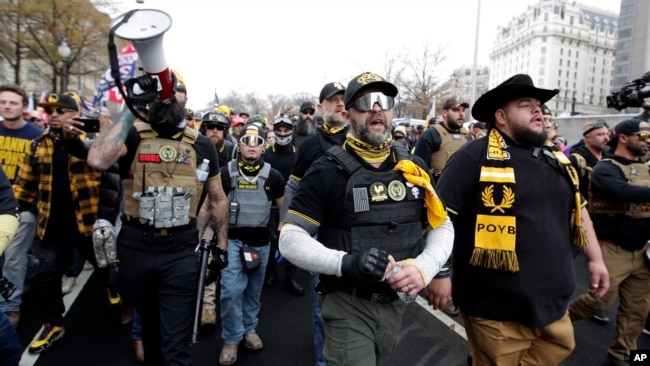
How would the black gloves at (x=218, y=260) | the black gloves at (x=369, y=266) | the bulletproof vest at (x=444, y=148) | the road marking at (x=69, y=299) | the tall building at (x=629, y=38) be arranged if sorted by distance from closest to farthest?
the black gloves at (x=369, y=266), the black gloves at (x=218, y=260), the road marking at (x=69, y=299), the bulletproof vest at (x=444, y=148), the tall building at (x=629, y=38)

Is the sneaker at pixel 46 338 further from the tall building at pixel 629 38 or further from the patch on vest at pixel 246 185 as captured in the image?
the tall building at pixel 629 38

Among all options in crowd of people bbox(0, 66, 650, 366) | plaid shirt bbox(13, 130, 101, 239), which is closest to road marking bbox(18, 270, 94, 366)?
crowd of people bbox(0, 66, 650, 366)

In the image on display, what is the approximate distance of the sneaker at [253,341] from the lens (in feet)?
12.4

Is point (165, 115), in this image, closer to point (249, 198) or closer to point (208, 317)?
point (249, 198)

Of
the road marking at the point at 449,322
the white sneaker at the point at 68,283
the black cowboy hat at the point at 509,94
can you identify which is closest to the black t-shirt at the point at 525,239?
the black cowboy hat at the point at 509,94

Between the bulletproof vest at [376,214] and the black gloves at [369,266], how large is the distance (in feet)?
0.74

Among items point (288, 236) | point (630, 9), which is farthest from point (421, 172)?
point (630, 9)

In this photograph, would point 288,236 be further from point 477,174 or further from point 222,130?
point 222,130

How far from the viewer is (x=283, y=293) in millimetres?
5246

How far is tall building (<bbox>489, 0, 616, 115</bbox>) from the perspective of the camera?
10606 centimetres

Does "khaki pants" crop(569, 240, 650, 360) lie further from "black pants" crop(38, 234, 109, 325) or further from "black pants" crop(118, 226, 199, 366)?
"black pants" crop(38, 234, 109, 325)

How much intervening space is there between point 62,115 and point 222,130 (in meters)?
2.34

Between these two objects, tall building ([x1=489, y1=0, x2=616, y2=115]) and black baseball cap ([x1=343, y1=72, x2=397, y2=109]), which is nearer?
black baseball cap ([x1=343, y1=72, x2=397, y2=109])

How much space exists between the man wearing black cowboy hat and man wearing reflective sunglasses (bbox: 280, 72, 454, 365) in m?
0.41
